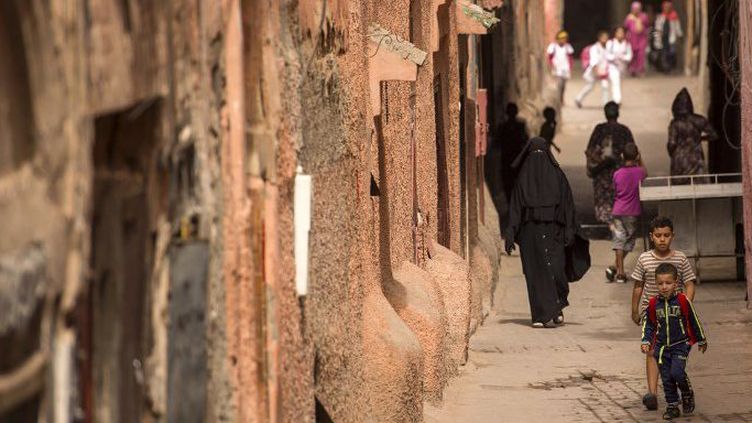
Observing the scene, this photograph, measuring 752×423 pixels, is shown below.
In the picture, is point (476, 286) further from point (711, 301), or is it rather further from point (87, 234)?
point (87, 234)

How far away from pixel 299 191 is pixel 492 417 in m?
4.73

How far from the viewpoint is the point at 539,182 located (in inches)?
622

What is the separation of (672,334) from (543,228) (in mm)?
5131

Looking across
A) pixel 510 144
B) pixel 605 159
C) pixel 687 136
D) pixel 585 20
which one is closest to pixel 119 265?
pixel 605 159

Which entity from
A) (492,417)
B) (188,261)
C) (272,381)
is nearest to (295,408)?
(272,381)

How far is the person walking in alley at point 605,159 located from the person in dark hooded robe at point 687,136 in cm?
119

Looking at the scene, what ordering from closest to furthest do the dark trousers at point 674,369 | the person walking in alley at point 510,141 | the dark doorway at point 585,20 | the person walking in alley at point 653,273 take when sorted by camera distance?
the dark trousers at point 674,369, the person walking in alley at point 653,273, the person walking in alley at point 510,141, the dark doorway at point 585,20

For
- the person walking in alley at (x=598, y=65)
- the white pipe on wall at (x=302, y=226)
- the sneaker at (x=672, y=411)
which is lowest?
the sneaker at (x=672, y=411)

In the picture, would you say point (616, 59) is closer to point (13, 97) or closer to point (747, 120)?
point (747, 120)

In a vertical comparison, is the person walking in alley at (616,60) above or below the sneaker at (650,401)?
above

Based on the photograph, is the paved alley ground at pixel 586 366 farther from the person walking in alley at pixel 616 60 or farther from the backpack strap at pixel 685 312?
the person walking in alley at pixel 616 60

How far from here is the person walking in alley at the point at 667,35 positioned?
40.9m

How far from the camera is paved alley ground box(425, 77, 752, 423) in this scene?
11250 mm

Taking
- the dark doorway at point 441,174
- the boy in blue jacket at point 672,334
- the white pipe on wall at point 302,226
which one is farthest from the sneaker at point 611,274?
the white pipe on wall at point 302,226
